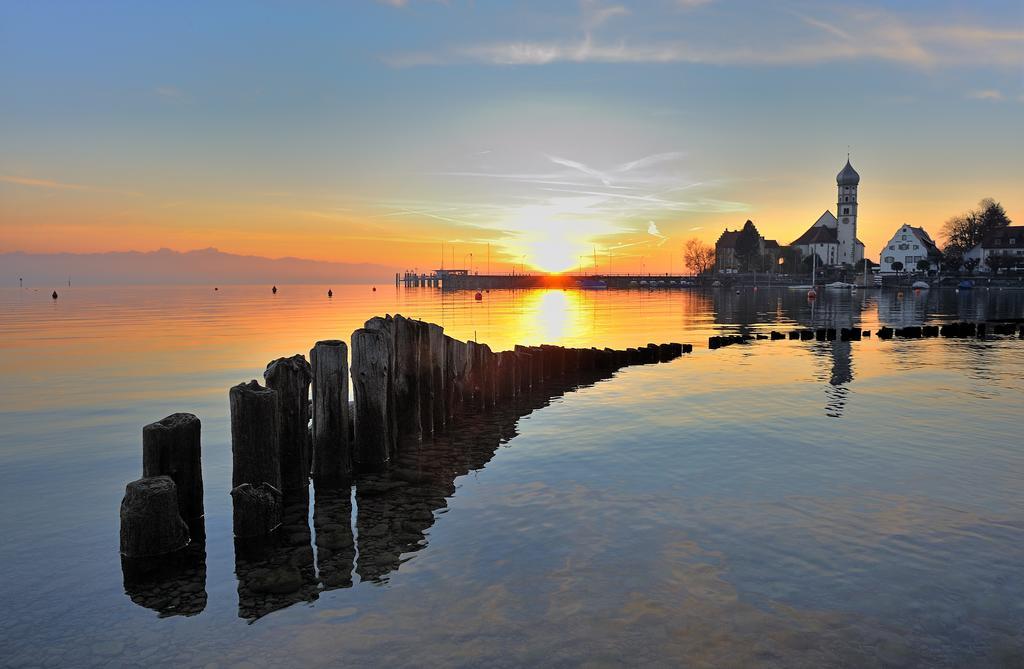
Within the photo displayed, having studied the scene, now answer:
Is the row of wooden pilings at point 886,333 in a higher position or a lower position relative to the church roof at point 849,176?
lower

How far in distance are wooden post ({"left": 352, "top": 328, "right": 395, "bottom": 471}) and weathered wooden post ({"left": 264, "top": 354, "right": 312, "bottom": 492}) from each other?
1348 mm

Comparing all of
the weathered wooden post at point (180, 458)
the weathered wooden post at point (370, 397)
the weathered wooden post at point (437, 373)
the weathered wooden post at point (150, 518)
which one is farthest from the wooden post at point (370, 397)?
the weathered wooden post at point (150, 518)

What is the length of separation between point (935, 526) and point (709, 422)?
765 cm

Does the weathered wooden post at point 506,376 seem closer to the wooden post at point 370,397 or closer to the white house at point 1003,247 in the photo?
the wooden post at point 370,397

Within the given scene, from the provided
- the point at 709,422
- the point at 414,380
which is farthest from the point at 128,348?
the point at 709,422

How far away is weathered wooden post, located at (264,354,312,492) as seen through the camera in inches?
414

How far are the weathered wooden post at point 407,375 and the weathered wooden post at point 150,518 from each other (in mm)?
5267

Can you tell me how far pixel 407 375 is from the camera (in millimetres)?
14008

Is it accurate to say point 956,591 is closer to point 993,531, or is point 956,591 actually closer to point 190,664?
point 993,531

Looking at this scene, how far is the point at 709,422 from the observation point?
56.7ft

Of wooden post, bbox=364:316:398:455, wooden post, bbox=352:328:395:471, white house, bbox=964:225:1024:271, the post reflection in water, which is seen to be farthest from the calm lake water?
white house, bbox=964:225:1024:271

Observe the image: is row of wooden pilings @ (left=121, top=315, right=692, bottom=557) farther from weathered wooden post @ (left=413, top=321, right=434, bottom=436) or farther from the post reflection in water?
the post reflection in water

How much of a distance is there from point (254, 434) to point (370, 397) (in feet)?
9.92

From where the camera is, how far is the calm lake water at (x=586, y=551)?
265 inches
